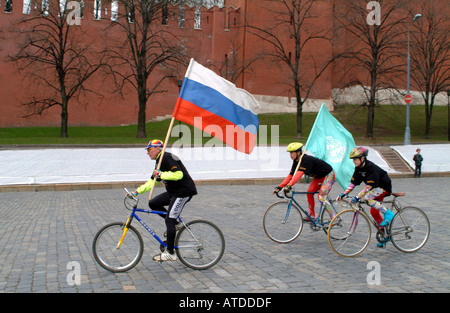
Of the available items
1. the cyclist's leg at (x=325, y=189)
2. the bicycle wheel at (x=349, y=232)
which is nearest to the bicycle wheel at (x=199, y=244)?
the bicycle wheel at (x=349, y=232)

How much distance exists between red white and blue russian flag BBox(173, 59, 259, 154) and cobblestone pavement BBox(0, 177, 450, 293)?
180 cm

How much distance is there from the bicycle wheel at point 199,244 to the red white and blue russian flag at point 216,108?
1.35 metres

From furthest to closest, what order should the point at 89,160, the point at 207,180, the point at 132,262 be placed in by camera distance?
the point at 89,160, the point at 207,180, the point at 132,262

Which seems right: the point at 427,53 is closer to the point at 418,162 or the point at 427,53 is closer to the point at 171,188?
the point at 418,162

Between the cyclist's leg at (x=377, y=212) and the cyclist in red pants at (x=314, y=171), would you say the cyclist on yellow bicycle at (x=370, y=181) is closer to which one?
the cyclist's leg at (x=377, y=212)

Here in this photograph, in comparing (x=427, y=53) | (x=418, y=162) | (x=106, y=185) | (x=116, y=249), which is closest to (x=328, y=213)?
(x=116, y=249)

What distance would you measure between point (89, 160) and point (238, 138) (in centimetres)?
1452

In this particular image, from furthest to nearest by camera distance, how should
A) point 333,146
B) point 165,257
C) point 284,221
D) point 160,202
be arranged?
point 333,146
point 284,221
point 160,202
point 165,257

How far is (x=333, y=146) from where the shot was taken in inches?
326

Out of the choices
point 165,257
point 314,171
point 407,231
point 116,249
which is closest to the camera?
point 116,249

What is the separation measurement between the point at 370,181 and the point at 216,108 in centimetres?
254

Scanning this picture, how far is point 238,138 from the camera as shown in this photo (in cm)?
674
